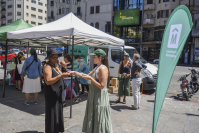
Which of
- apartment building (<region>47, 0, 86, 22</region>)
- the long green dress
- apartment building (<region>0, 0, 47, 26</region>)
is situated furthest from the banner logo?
apartment building (<region>0, 0, 47, 26</region>)

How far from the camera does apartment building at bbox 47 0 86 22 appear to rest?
43250 mm

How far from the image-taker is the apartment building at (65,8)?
43250 mm

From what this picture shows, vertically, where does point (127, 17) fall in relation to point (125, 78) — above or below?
above

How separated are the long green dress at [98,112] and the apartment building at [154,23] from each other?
1249 inches

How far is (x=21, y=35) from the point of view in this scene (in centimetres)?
548

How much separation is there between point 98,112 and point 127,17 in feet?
114

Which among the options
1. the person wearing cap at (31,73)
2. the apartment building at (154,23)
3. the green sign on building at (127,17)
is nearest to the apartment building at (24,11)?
the green sign on building at (127,17)

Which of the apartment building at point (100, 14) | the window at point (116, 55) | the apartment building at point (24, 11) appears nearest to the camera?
the window at point (116, 55)

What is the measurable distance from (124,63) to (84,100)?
6.50 feet

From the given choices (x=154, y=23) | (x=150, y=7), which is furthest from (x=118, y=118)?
(x=150, y=7)

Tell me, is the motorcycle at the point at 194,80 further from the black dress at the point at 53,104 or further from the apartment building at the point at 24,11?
the apartment building at the point at 24,11

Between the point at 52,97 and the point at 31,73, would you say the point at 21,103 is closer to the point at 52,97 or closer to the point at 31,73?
the point at 31,73

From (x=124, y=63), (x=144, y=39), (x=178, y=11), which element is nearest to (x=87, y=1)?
(x=144, y=39)

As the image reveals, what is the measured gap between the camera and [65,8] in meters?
47.3
